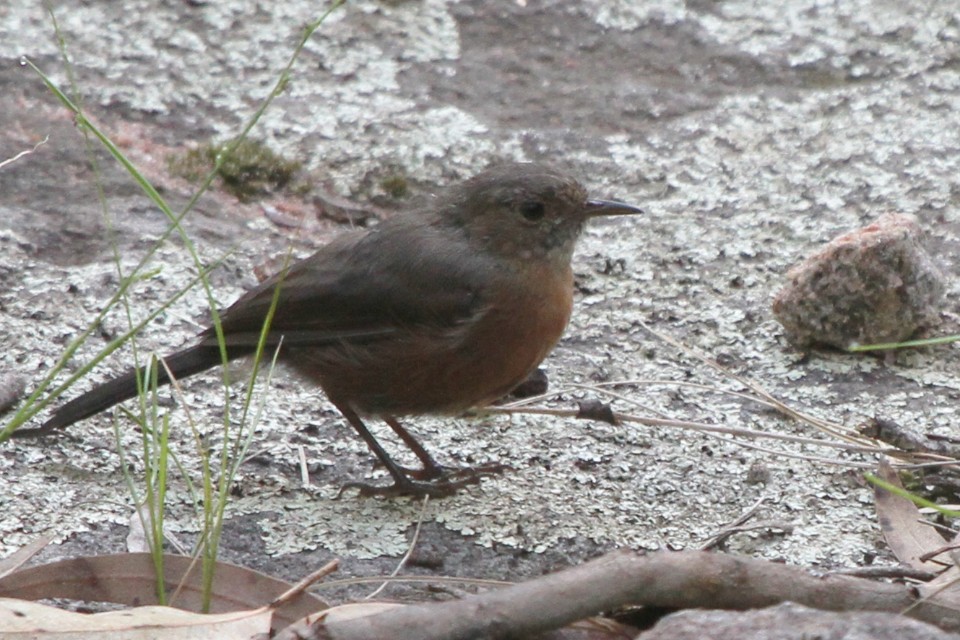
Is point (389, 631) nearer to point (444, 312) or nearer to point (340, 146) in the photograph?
point (444, 312)

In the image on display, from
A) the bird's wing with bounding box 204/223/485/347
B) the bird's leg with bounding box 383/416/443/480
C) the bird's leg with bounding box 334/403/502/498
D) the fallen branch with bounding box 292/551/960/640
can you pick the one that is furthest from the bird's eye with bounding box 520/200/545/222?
the fallen branch with bounding box 292/551/960/640

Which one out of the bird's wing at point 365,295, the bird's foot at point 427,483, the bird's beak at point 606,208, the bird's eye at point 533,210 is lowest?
the bird's foot at point 427,483

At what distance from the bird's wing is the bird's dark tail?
0.39ft

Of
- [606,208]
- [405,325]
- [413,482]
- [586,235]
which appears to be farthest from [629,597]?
[586,235]

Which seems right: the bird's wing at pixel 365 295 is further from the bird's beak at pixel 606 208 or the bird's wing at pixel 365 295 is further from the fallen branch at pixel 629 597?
the fallen branch at pixel 629 597

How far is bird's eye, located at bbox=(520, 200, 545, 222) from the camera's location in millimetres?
4406

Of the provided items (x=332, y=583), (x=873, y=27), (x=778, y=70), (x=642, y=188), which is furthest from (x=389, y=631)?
(x=873, y=27)

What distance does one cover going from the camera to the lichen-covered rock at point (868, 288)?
13.1 feet

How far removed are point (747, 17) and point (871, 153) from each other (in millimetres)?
1095

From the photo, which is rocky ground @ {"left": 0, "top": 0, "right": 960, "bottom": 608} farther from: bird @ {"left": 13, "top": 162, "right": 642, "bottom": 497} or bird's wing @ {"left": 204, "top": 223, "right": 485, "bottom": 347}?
bird's wing @ {"left": 204, "top": 223, "right": 485, "bottom": 347}

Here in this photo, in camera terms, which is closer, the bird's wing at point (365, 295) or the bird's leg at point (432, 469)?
the bird's leg at point (432, 469)

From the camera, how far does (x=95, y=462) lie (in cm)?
366

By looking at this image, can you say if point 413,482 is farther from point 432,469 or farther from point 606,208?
point 606,208

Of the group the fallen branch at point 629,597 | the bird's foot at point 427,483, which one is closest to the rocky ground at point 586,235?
the bird's foot at point 427,483
